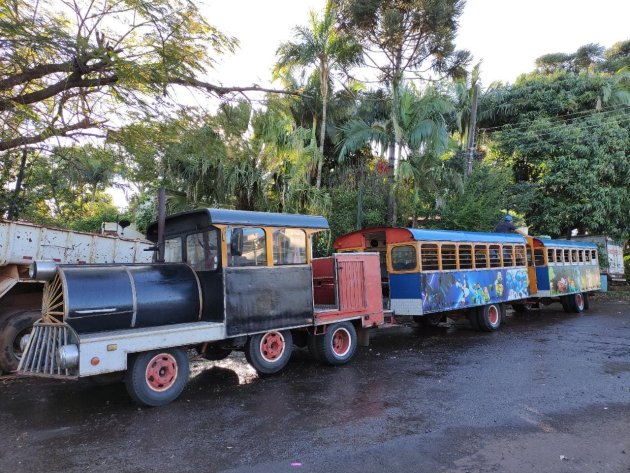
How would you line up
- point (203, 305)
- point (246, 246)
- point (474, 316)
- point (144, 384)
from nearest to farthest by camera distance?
point (144, 384)
point (203, 305)
point (246, 246)
point (474, 316)

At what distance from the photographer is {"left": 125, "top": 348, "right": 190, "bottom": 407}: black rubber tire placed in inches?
208

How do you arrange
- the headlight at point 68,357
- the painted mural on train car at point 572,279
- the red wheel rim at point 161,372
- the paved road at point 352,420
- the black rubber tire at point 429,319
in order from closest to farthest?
the paved road at point 352,420 < the headlight at point 68,357 < the red wheel rim at point 161,372 < the black rubber tire at point 429,319 < the painted mural on train car at point 572,279

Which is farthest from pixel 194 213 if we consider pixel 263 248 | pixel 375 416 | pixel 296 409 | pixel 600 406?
pixel 600 406

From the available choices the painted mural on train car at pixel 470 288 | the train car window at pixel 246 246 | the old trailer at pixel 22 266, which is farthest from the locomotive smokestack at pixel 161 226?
the painted mural on train car at pixel 470 288

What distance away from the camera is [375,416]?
509 centimetres

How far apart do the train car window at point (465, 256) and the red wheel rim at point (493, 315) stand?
5.16ft

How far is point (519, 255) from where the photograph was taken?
Result: 512 inches

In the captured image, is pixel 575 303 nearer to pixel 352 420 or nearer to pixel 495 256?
pixel 495 256

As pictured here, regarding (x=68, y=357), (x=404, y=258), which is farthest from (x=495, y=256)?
(x=68, y=357)

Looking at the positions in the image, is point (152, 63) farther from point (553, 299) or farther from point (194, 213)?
point (553, 299)

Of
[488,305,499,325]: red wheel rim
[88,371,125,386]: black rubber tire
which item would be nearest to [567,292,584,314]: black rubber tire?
[488,305,499,325]: red wheel rim

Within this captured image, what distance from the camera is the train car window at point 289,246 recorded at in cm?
692

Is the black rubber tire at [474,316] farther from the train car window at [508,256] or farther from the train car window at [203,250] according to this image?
the train car window at [203,250]

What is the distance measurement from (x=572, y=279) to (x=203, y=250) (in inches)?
531
